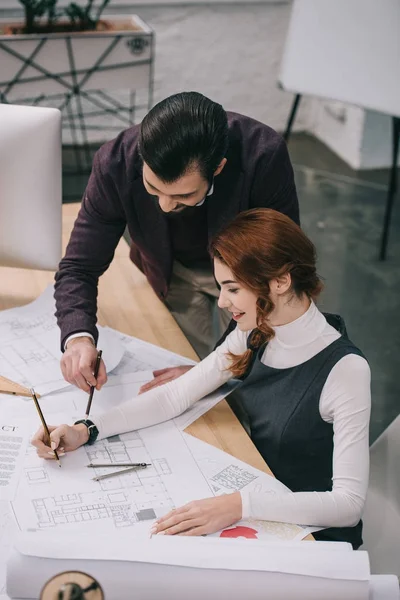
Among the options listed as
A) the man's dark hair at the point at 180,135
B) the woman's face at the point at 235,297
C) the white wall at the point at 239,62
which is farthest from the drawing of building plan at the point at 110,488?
the white wall at the point at 239,62

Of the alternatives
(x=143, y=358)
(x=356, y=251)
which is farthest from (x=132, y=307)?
(x=356, y=251)

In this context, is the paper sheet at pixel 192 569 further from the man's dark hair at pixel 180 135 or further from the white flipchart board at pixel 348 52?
the white flipchart board at pixel 348 52

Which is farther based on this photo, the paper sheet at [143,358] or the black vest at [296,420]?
the paper sheet at [143,358]

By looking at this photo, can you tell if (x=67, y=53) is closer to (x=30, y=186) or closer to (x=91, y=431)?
(x=30, y=186)

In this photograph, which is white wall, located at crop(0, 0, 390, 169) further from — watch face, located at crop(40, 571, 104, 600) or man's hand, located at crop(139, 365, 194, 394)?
watch face, located at crop(40, 571, 104, 600)

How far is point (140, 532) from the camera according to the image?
1.28m

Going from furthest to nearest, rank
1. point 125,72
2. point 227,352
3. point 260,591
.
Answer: point 125,72, point 227,352, point 260,591

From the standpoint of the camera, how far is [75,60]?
3.34 meters

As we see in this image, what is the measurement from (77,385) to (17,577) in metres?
0.58

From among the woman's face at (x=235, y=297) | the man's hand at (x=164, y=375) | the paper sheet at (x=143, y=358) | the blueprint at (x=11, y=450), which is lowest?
the paper sheet at (x=143, y=358)

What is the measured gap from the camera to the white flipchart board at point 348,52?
3023mm

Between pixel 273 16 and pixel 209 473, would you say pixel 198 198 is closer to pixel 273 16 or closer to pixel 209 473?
pixel 209 473

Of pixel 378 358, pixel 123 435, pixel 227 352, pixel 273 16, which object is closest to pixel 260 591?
pixel 123 435

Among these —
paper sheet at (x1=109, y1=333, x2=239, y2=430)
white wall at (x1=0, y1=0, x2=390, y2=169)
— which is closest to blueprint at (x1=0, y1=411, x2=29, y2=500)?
paper sheet at (x1=109, y1=333, x2=239, y2=430)
